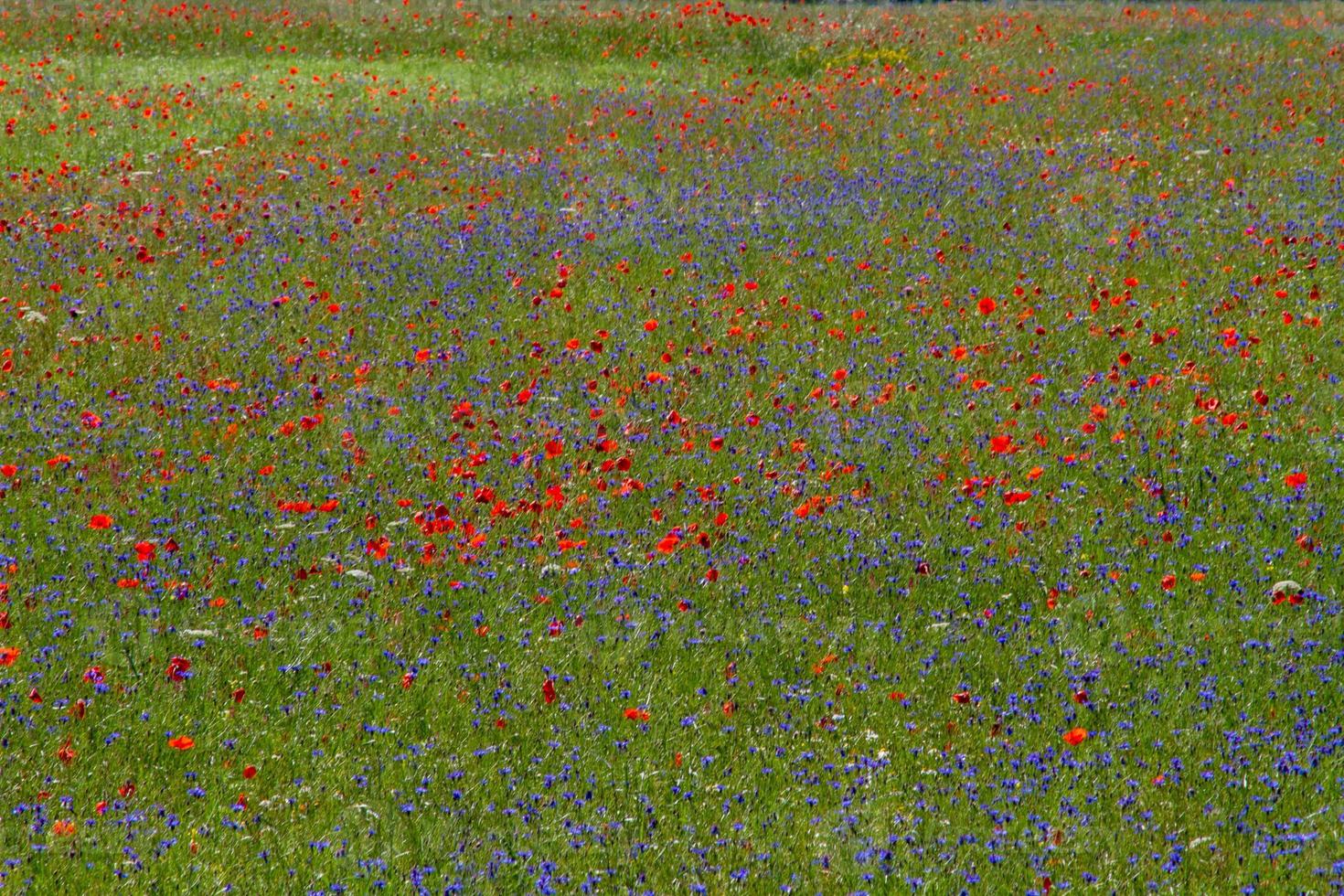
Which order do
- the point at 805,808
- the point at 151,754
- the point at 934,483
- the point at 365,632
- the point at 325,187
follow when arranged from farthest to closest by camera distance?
the point at 325,187 < the point at 934,483 < the point at 365,632 < the point at 151,754 < the point at 805,808

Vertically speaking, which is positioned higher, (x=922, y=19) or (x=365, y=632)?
(x=922, y=19)

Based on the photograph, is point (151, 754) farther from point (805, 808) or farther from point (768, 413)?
point (768, 413)

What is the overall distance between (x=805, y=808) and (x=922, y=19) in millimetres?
18902

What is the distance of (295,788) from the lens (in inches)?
192

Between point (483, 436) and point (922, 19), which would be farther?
point (922, 19)

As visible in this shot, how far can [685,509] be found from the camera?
6.99m

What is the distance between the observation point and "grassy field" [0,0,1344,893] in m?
4.64

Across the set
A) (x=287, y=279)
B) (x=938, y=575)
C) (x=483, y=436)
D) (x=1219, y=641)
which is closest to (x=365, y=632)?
(x=483, y=436)

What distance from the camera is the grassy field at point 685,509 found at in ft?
15.2

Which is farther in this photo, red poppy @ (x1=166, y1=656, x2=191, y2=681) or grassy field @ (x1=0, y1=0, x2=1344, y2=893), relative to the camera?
red poppy @ (x1=166, y1=656, x2=191, y2=681)

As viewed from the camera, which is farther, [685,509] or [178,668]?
[685,509]

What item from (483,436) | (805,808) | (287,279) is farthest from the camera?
(287,279)

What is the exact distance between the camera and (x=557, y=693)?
551 centimetres

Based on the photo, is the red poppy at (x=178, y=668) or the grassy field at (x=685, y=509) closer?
the grassy field at (x=685, y=509)
